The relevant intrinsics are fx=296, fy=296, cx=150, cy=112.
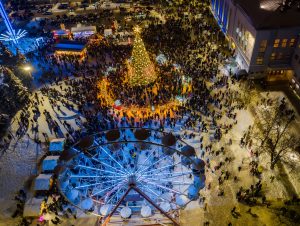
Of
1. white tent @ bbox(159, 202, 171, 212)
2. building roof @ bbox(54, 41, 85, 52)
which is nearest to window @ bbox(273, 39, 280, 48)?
white tent @ bbox(159, 202, 171, 212)

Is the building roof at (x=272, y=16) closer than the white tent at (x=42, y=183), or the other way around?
the white tent at (x=42, y=183)

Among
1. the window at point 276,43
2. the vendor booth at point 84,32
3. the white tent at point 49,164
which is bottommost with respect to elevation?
the white tent at point 49,164

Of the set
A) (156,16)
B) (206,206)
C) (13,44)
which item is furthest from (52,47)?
(206,206)

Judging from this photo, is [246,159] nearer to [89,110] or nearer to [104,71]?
[89,110]

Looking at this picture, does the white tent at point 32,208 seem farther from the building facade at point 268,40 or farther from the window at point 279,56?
the window at point 279,56

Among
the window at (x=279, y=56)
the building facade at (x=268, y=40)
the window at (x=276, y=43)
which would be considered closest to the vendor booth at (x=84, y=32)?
the building facade at (x=268, y=40)

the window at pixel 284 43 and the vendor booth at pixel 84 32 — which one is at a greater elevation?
the window at pixel 284 43

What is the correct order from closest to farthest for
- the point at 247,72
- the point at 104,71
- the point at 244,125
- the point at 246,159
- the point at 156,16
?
the point at 246,159 < the point at 244,125 < the point at 247,72 < the point at 104,71 < the point at 156,16
